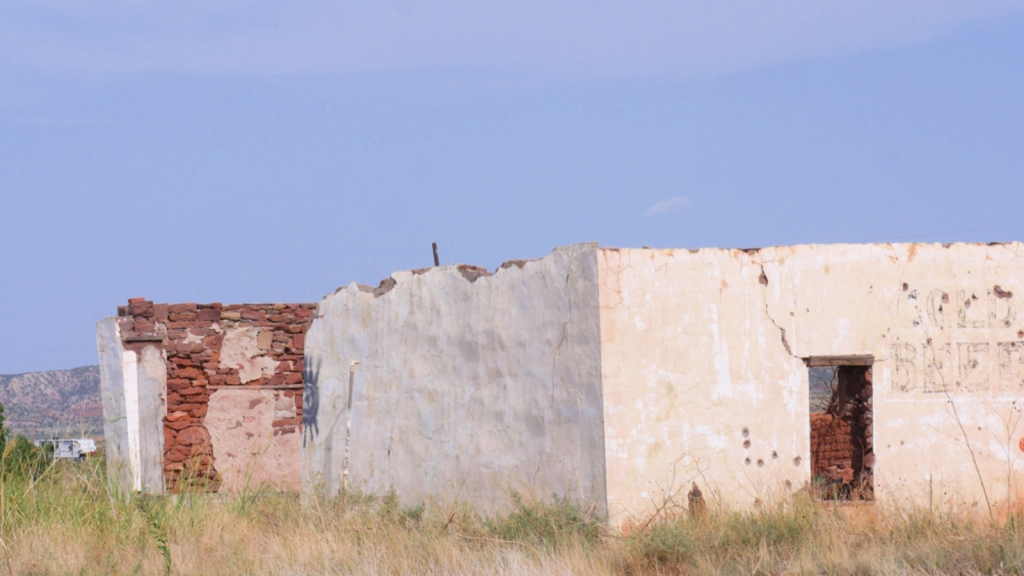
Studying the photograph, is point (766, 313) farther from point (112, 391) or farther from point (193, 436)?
point (112, 391)

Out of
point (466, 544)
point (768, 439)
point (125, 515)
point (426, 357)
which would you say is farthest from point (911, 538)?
point (125, 515)

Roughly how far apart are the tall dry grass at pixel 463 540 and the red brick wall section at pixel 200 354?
3.65m

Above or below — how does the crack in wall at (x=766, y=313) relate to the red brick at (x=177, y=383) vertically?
above

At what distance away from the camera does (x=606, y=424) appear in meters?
6.86

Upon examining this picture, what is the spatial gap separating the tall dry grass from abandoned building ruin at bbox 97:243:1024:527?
0.29 meters

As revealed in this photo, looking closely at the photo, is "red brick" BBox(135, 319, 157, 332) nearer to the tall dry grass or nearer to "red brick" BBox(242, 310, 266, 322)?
"red brick" BBox(242, 310, 266, 322)

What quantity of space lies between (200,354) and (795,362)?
789 cm

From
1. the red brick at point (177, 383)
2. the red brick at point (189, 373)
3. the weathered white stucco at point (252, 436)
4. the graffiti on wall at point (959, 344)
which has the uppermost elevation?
the graffiti on wall at point (959, 344)

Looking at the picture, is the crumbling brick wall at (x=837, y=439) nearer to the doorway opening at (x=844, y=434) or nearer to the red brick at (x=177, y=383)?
the doorway opening at (x=844, y=434)

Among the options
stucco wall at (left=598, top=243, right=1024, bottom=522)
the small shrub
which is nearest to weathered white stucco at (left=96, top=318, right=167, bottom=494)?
the small shrub

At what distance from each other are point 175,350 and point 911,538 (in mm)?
9040

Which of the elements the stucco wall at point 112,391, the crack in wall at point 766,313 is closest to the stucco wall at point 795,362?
the crack in wall at point 766,313

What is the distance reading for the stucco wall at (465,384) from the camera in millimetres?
7105

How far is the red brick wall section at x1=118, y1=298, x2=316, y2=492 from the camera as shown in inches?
491
